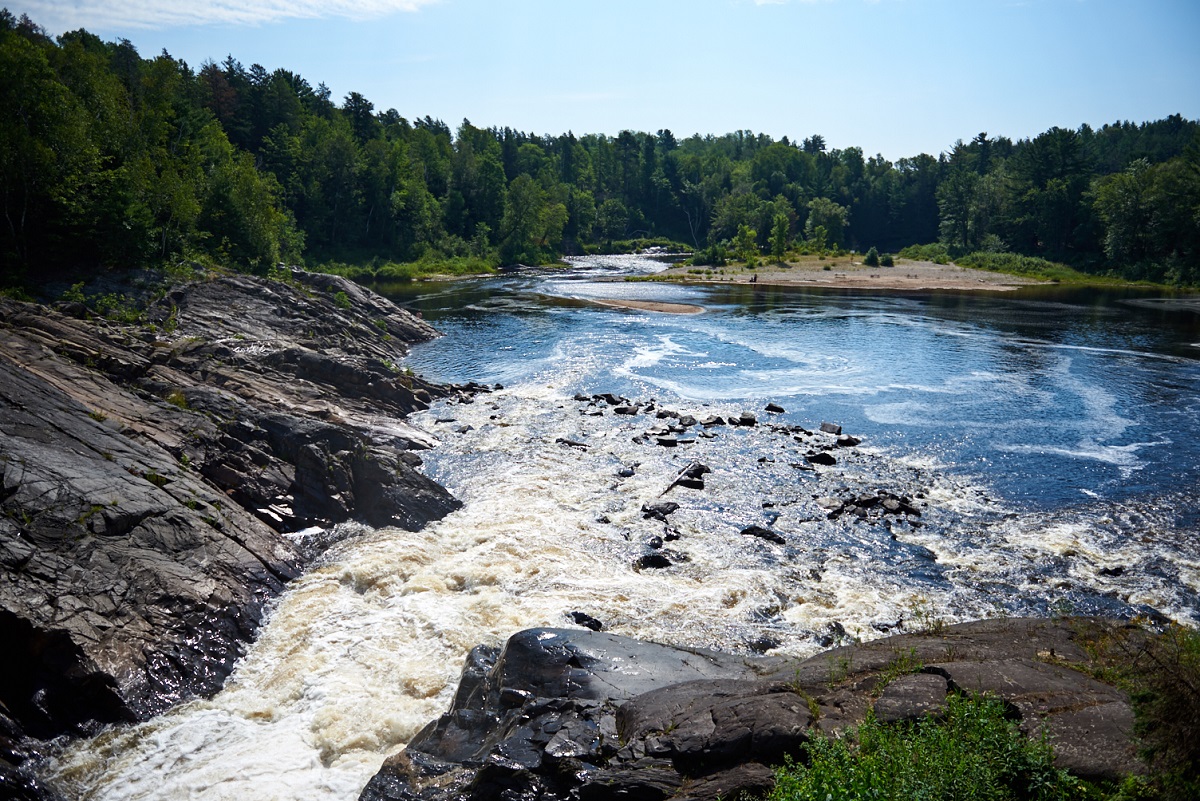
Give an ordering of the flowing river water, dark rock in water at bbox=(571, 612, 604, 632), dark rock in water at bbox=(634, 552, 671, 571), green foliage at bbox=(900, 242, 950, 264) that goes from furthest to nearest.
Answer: green foliage at bbox=(900, 242, 950, 264) < dark rock in water at bbox=(634, 552, 671, 571) < dark rock in water at bbox=(571, 612, 604, 632) < the flowing river water

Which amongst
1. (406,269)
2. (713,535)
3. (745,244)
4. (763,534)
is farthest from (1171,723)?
(745,244)

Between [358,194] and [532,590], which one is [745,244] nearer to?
[358,194]

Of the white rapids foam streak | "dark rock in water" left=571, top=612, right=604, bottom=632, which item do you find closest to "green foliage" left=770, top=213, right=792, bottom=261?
the white rapids foam streak

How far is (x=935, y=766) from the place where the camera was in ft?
32.7

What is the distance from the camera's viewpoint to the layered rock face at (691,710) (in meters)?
11.8

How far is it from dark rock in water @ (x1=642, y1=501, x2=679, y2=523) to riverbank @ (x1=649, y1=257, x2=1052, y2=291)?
279ft

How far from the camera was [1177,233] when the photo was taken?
10638 cm

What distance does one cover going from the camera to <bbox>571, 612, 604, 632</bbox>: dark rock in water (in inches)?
779

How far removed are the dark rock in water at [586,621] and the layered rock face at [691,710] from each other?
2.37 meters

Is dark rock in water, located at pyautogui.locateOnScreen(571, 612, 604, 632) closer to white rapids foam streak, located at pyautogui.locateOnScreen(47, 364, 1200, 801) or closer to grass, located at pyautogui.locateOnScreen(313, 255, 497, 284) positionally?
white rapids foam streak, located at pyautogui.locateOnScreen(47, 364, 1200, 801)

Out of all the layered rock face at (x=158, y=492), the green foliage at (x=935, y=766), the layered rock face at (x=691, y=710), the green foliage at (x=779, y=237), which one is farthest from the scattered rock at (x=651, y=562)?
the green foliage at (x=779, y=237)

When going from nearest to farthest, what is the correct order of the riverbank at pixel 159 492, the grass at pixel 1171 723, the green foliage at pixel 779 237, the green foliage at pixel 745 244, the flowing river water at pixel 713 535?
the grass at pixel 1171 723
the flowing river water at pixel 713 535
the riverbank at pixel 159 492
the green foliage at pixel 745 244
the green foliage at pixel 779 237

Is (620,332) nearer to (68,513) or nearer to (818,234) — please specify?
(68,513)

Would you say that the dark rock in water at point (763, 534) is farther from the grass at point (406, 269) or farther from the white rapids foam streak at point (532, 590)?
the grass at point (406, 269)
